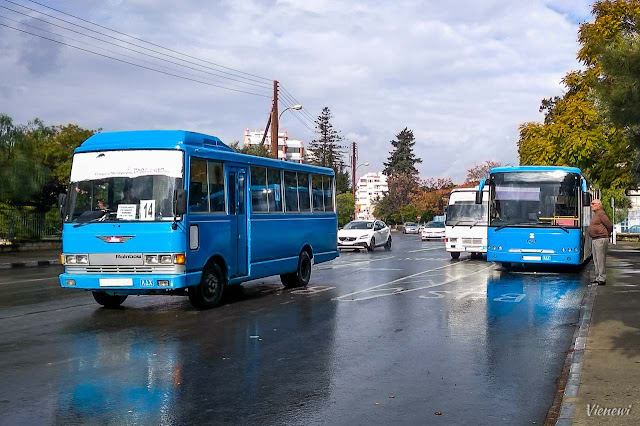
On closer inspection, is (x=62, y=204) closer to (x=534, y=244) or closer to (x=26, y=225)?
(x=534, y=244)

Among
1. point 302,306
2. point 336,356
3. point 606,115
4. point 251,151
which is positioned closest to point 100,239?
point 302,306

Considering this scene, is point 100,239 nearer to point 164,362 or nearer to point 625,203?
point 164,362

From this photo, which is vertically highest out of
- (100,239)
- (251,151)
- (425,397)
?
(251,151)

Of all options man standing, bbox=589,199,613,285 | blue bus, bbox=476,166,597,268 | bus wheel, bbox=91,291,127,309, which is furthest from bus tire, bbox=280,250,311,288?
man standing, bbox=589,199,613,285

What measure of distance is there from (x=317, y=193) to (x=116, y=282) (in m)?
7.46

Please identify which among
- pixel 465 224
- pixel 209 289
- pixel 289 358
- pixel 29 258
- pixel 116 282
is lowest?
pixel 289 358

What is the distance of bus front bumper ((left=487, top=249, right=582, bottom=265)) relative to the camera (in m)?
20.3

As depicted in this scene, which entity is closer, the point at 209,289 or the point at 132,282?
the point at 132,282

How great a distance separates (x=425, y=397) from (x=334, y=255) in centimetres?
1277

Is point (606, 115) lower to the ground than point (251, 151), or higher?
lower

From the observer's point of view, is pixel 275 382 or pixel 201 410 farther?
pixel 275 382

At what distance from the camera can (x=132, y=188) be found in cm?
1208

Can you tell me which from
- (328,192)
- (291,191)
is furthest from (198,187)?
(328,192)

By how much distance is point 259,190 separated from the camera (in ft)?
49.4
